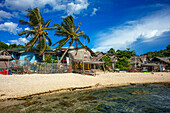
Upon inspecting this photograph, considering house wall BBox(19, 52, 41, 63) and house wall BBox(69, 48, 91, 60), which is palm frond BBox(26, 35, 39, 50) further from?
house wall BBox(69, 48, 91, 60)

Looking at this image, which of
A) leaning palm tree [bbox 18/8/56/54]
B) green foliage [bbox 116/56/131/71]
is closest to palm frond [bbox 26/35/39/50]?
leaning palm tree [bbox 18/8/56/54]

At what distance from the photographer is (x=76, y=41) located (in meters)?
22.7

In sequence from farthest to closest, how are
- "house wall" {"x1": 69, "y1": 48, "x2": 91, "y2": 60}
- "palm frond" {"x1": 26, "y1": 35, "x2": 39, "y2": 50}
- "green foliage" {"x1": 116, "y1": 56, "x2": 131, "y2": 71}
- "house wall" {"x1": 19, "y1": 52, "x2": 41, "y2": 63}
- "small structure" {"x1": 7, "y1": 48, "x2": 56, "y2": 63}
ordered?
"green foliage" {"x1": 116, "y1": 56, "x2": 131, "y2": 71}, "house wall" {"x1": 69, "y1": 48, "x2": 91, "y2": 60}, "house wall" {"x1": 19, "y1": 52, "x2": 41, "y2": 63}, "small structure" {"x1": 7, "y1": 48, "x2": 56, "y2": 63}, "palm frond" {"x1": 26, "y1": 35, "x2": 39, "y2": 50}

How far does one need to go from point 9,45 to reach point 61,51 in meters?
25.1

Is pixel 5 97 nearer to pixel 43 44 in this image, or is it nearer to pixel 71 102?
pixel 71 102

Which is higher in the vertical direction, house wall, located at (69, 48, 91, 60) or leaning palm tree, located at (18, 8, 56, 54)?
leaning palm tree, located at (18, 8, 56, 54)

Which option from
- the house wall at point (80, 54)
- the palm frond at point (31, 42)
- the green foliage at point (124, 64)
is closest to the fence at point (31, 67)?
the palm frond at point (31, 42)

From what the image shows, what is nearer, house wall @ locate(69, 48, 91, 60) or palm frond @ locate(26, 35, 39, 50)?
palm frond @ locate(26, 35, 39, 50)

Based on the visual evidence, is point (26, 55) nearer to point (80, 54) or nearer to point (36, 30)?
point (36, 30)

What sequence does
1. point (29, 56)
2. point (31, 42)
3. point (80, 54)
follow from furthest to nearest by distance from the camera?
point (80, 54), point (29, 56), point (31, 42)

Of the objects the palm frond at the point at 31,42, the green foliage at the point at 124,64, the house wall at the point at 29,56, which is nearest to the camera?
the palm frond at the point at 31,42

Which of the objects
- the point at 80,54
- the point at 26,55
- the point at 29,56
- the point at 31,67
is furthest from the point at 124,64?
the point at 26,55

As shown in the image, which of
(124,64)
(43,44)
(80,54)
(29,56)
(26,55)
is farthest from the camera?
(124,64)

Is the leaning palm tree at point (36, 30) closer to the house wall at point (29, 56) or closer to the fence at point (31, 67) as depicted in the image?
the house wall at point (29, 56)
